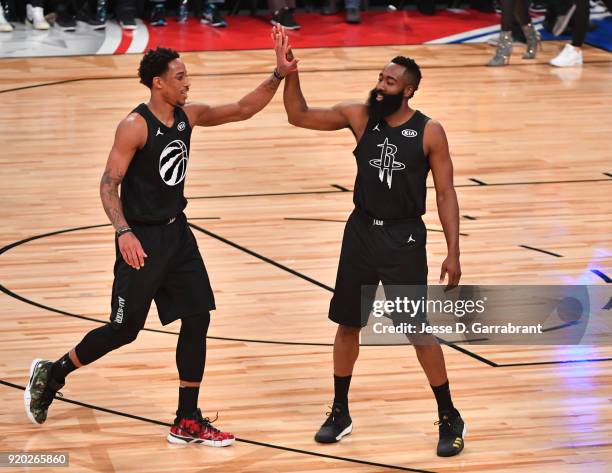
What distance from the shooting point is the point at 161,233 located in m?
5.31

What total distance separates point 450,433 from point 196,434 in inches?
41.4

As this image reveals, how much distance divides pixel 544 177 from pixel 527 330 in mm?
3312

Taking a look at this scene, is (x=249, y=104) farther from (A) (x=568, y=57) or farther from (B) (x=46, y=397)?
(A) (x=568, y=57)

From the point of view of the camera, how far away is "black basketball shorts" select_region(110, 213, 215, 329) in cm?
526

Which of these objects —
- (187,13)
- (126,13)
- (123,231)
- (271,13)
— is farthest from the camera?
(271,13)

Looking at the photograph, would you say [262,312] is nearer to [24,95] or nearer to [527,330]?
[527,330]

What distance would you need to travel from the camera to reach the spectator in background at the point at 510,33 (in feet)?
44.8

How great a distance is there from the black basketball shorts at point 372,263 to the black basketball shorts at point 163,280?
570mm

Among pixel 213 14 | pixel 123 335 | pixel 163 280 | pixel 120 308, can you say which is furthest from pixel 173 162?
pixel 213 14

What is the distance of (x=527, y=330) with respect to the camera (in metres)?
6.75

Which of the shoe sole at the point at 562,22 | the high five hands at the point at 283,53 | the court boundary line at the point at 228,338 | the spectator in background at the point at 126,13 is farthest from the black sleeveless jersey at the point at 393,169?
the spectator in background at the point at 126,13

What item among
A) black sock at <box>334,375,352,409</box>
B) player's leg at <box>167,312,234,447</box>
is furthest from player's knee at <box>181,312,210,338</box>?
black sock at <box>334,375,352,409</box>

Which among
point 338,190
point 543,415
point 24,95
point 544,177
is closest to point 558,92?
point 544,177

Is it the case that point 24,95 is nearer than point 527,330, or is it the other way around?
point 527,330
